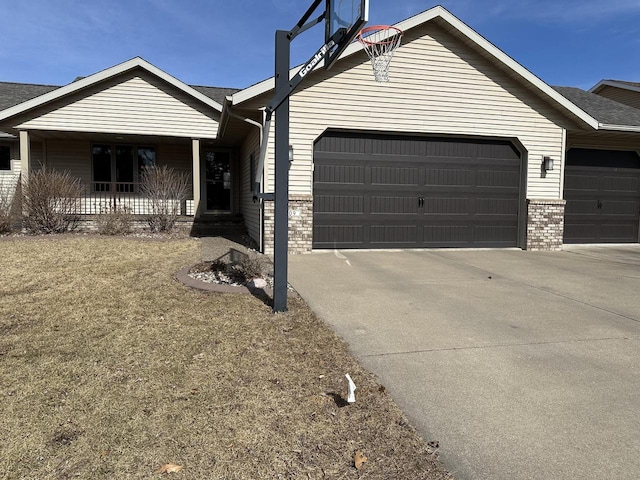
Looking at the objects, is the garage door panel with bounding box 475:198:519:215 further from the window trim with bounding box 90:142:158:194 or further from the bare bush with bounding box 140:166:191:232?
the window trim with bounding box 90:142:158:194

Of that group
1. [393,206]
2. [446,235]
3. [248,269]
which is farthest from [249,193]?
[248,269]

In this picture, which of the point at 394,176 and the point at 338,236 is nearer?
the point at 338,236

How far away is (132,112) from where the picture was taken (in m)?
13.5

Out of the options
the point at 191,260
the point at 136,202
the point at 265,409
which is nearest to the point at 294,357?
the point at 265,409

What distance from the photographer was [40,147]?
1494 centimetres

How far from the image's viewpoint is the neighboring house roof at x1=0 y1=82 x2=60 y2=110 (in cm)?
1519

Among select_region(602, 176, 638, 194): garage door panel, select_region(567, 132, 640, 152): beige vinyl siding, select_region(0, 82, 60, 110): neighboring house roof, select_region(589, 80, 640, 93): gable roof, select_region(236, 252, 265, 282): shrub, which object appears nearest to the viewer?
select_region(236, 252, 265, 282): shrub

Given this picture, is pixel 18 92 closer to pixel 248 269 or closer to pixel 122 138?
pixel 122 138

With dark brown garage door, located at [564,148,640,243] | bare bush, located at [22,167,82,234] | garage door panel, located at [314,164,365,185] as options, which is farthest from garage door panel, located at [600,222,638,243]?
bare bush, located at [22,167,82,234]

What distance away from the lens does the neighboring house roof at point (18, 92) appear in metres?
15.2

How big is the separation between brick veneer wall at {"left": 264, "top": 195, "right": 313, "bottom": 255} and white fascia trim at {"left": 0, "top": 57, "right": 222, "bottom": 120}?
19.6 ft

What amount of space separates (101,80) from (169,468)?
13587mm

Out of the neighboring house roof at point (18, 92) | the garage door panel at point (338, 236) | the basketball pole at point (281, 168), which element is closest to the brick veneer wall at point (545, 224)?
the garage door panel at point (338, 236)

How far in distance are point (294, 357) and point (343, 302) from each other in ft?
6.35
